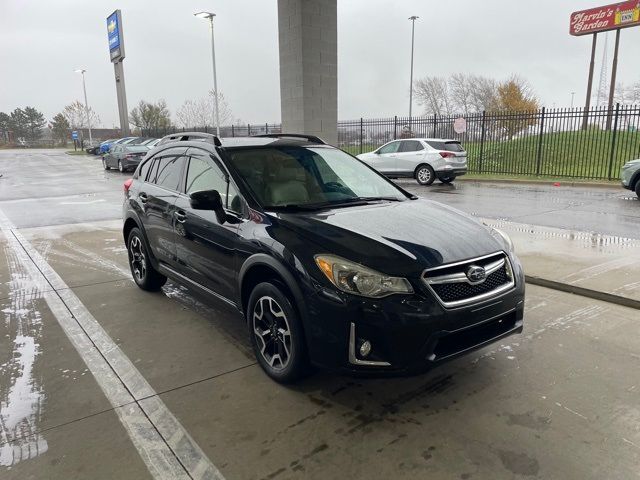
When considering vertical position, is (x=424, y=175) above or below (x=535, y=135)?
below

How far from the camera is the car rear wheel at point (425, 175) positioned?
16.2 metres

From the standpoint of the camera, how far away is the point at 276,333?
132 inches

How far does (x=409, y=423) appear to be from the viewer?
2.91m

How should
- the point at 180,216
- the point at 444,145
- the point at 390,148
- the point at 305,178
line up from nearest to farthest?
the point at 305,178
the point at 180,216
the point at 444,145
the point at 390,148

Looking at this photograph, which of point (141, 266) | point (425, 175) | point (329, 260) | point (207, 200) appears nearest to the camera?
point (329, 260)

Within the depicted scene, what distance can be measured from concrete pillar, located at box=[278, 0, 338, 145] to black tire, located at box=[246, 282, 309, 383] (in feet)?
38.0

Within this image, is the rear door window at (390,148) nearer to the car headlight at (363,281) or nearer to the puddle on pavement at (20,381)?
the puddle on pavement at (20,381)

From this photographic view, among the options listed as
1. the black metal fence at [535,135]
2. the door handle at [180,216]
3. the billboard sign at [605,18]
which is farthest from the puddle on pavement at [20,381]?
the billboard sign at [605,18]

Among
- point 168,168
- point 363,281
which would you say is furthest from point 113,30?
point 363,281

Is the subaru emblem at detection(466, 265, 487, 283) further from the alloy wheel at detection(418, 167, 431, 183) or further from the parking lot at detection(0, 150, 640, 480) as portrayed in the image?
the alloy wheel at detection(418, 167, 431, 183)

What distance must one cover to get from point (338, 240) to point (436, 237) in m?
0.66

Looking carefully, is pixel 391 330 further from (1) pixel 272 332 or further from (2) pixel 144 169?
(2) pixel 144 169

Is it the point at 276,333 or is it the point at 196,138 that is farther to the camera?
the point at 196,138

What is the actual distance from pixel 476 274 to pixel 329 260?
35.8 inches
